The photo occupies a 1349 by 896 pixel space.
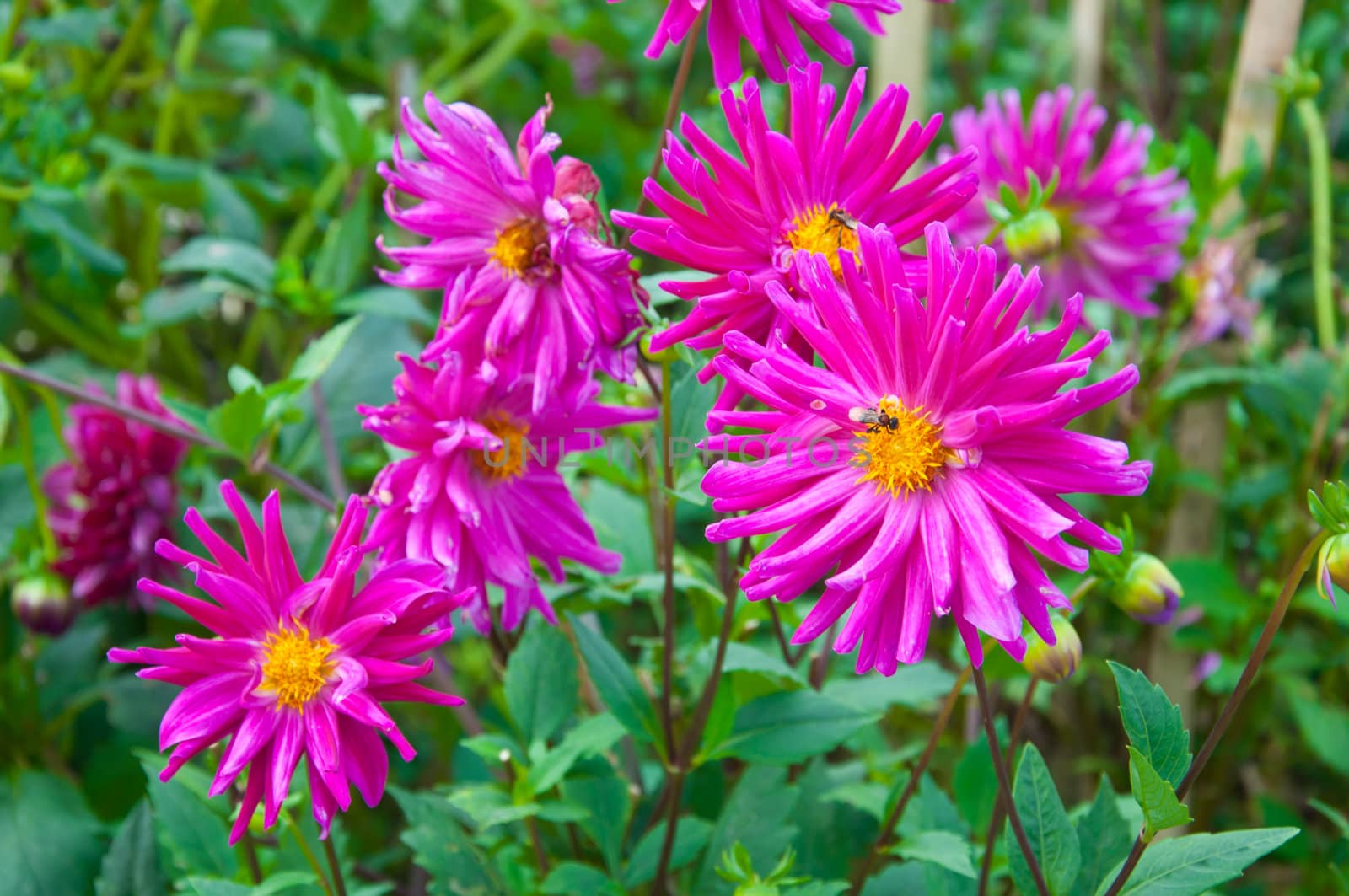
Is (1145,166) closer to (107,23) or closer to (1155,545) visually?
(1155,545)

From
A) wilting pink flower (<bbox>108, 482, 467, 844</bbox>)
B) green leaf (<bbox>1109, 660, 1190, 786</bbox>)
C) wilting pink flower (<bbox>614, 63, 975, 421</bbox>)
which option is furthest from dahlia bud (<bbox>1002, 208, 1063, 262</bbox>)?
wilting pink flower (<bbox>108, 482, 467, 844</bbox>)

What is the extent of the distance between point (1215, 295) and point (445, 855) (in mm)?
803

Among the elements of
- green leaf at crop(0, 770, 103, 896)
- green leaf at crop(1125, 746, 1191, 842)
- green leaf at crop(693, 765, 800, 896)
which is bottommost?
green leaf at crop(0, 770, 103, 896)

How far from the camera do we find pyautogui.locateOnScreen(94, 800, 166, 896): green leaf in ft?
2.19

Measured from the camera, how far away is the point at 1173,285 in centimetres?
100

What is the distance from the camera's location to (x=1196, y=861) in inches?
18.6

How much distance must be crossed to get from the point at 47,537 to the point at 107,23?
0.55 metres

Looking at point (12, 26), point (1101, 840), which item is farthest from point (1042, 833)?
point (12, 26)

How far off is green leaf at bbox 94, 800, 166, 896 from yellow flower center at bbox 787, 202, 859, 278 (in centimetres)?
52

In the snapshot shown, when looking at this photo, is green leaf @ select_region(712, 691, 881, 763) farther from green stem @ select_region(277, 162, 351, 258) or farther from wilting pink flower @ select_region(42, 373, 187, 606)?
green stem @ select_region(277, 162, 351, 258)

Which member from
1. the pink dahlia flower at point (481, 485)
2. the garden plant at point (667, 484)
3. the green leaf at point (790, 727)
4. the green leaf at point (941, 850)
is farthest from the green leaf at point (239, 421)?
the green leaf at point (941, 850)

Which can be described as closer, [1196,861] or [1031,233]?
[1196,861]

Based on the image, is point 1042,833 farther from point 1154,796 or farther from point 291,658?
point 291,658

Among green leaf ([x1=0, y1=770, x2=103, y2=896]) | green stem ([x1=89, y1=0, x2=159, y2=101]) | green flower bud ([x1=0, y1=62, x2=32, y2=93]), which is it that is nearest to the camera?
green leaf ([x1=0, y1=770, x2=103, y2=896])
